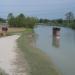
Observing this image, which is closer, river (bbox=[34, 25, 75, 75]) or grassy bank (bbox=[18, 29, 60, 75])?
grassy bank (bbox=[18, 29, 60, 75])

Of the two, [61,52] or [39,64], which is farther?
[61,52]

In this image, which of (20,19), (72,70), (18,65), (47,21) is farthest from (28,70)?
(47,21)

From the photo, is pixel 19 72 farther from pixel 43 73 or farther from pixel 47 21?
pixel 47 21

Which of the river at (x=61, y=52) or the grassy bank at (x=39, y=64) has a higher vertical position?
the grassy bank at (x=39, y=64)

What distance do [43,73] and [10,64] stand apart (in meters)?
2.77

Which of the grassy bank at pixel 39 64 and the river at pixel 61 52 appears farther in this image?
the river at pixel 61 52

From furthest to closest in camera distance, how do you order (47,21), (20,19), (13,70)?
(47,21), (20,19), (13,70)

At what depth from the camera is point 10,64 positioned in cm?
1533

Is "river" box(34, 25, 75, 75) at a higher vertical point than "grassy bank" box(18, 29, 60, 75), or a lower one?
lower

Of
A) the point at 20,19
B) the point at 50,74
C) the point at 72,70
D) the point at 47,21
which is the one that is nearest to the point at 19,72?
the point at 50,74

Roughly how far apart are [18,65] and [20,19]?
79595 millimetres

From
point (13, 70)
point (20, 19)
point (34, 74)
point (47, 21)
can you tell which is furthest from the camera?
point (47, 21)

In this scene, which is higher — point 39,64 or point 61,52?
point 39,64

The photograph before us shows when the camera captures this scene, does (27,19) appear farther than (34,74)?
Yes
